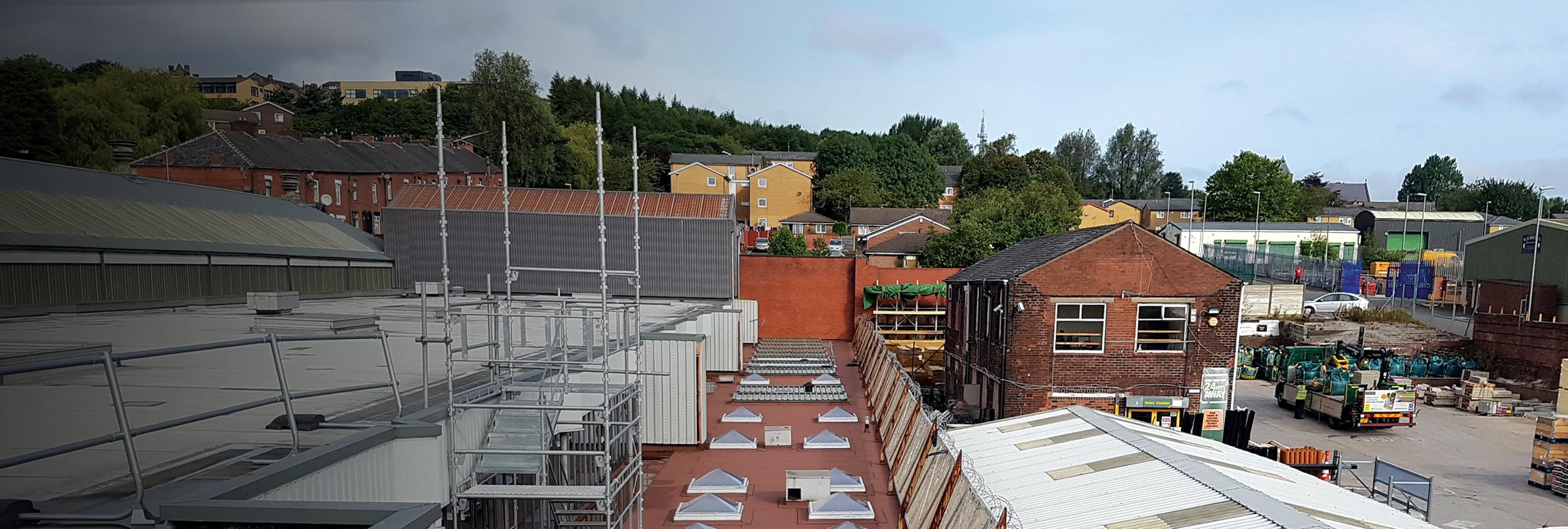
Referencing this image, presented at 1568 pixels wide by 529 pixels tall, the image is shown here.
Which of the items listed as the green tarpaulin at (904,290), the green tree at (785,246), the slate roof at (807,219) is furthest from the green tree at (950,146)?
the green tarpaulin at (904,290)

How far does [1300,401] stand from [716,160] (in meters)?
63.8

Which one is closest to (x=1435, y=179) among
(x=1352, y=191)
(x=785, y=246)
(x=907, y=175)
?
(x=1352, y=191)

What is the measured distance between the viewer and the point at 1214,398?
55.2 feet

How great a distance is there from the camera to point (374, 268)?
85.9ft

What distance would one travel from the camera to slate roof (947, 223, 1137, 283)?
55.3 ft

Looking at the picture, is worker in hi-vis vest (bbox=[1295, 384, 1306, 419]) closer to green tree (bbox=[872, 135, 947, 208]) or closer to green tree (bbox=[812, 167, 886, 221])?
green tree (bbox=[812, 167, 886, 221])

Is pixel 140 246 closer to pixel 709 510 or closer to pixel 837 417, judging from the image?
pixel 709 510

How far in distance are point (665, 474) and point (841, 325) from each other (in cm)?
2103

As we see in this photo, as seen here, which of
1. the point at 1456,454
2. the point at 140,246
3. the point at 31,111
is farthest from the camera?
the point at 31,111

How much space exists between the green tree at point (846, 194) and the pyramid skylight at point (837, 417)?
52306 mm

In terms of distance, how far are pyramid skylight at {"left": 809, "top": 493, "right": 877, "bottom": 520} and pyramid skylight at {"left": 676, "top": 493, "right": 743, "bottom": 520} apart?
8cm

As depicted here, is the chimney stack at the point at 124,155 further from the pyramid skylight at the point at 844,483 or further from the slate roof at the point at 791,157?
the slate roof at the point at 791,157

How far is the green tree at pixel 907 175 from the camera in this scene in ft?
248

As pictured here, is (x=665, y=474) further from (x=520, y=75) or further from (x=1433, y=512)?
(x=520, y=75)
